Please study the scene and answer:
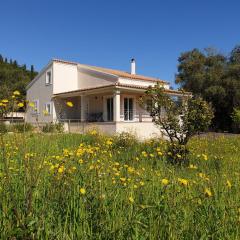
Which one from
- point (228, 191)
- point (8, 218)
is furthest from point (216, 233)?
point (8, 218)

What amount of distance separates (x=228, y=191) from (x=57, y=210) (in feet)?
7.21

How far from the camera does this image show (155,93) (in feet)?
28.3

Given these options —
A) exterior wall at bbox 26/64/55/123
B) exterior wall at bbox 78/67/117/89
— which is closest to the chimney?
exterior wall at bbox 78/67/117/89

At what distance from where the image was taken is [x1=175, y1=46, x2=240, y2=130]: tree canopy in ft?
94.6

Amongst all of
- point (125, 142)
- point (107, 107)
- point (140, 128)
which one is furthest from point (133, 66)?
point (125, 142)

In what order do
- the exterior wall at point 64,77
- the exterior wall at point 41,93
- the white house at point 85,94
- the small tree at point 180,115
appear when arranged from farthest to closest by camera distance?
the exterior wall at point 41,93, the exterior wall at point 64,77, the white house at point 85,94, the small tree at point 180,115

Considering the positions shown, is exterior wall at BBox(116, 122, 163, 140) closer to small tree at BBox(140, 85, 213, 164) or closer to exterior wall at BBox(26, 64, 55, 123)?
exterior wall at BBox(26, 64, 55, 123)

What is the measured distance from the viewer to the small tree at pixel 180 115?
782cm

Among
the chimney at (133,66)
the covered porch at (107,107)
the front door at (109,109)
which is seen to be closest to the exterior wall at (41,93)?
the covered porch at (107,107)

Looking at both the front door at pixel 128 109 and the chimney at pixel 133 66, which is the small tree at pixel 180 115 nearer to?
the front door at pixel 128 109

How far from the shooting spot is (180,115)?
27.6ft

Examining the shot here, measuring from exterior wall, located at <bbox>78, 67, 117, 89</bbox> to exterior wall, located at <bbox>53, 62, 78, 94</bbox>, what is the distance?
1.99 feet

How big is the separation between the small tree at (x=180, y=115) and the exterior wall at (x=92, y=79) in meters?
15.9

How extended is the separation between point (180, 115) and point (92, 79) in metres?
19.2
